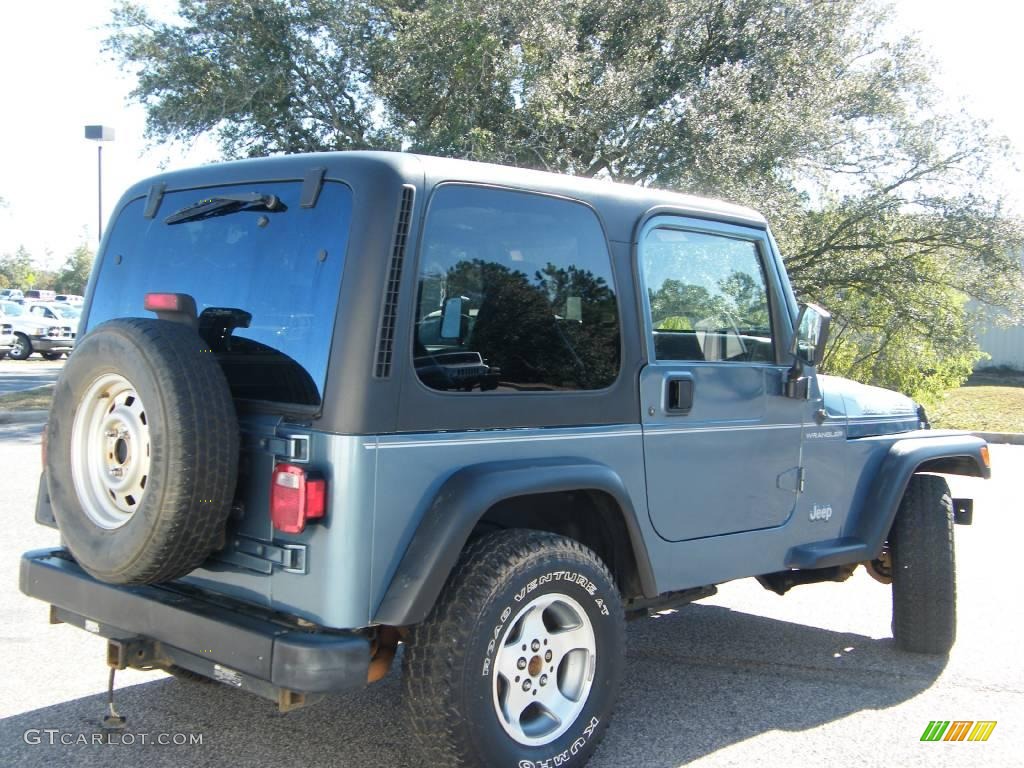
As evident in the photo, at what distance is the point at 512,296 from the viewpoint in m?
3.45

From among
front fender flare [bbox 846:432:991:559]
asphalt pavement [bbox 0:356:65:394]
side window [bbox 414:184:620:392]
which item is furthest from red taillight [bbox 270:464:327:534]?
asphalt pavement [bbox 0:356:65:394]

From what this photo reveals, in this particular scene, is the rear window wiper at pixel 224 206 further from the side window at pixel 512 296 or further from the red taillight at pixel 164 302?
the side window at pixel 512 296

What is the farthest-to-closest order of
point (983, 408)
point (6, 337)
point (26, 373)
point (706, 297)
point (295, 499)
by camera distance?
point (6, 337)
point (26, 373)
point (983, 408)
point (706, 297)
point (295, 499)

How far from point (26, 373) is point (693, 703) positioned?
25.2 meters

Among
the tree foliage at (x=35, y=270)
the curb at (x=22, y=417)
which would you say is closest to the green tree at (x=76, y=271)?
the tree foliage at (x=35, y=270)

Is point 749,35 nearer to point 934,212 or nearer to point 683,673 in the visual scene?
point 934,212

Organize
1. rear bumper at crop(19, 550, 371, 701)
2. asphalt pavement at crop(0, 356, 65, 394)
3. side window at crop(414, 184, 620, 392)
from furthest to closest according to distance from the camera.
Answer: asphalt pavement at crop(0, 356, 65, 394) < side window at crop(414, 184, 620, 392) < rear bumper at crop(19, 550, 371, 701)

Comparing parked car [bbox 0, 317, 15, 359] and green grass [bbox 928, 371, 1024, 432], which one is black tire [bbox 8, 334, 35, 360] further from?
green grass [bbox 928, 371, 1024, 432]

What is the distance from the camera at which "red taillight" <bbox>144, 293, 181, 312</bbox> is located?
3.29 metres

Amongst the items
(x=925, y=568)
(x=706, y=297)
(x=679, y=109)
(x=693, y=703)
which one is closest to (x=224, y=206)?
(x=706, y=297)

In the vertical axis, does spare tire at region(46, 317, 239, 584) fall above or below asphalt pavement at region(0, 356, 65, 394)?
above

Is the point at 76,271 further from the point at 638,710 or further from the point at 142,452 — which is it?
the point at 142,452

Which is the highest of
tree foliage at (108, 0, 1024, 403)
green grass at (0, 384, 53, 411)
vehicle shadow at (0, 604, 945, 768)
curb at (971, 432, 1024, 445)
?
tree foliage at (108, 0, 1024, 403)

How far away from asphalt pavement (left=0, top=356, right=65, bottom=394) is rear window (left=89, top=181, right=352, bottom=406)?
730 inches
